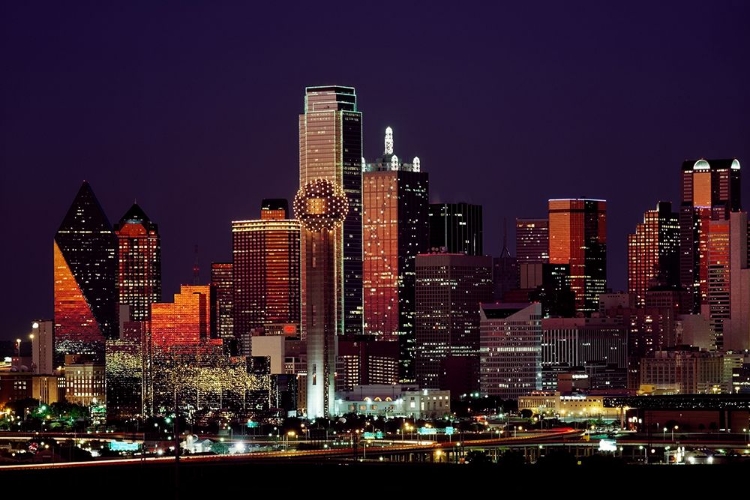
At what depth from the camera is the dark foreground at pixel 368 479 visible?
155 meters

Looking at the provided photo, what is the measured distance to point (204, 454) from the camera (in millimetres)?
191000

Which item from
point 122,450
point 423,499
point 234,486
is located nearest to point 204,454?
point 122,450

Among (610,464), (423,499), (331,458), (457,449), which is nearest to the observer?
(423,499)

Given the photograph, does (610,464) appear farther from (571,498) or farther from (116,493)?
(116,493)

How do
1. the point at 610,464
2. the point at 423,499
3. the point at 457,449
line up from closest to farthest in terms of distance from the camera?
the point at 423,499 < the point at 610,464 < the point at 457,449

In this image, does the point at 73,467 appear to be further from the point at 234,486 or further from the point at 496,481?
the point at 496,481

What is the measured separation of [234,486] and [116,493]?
8.80m

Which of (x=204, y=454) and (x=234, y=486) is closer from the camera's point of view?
(x=234, y=486)

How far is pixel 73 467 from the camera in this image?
555ft

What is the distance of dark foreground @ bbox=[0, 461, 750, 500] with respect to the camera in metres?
155

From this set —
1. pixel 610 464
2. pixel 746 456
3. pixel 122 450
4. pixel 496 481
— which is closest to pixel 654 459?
pixel 746 456

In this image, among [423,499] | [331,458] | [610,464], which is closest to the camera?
[423,499]

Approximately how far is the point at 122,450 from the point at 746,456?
54.4 m

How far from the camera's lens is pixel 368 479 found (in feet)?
533
